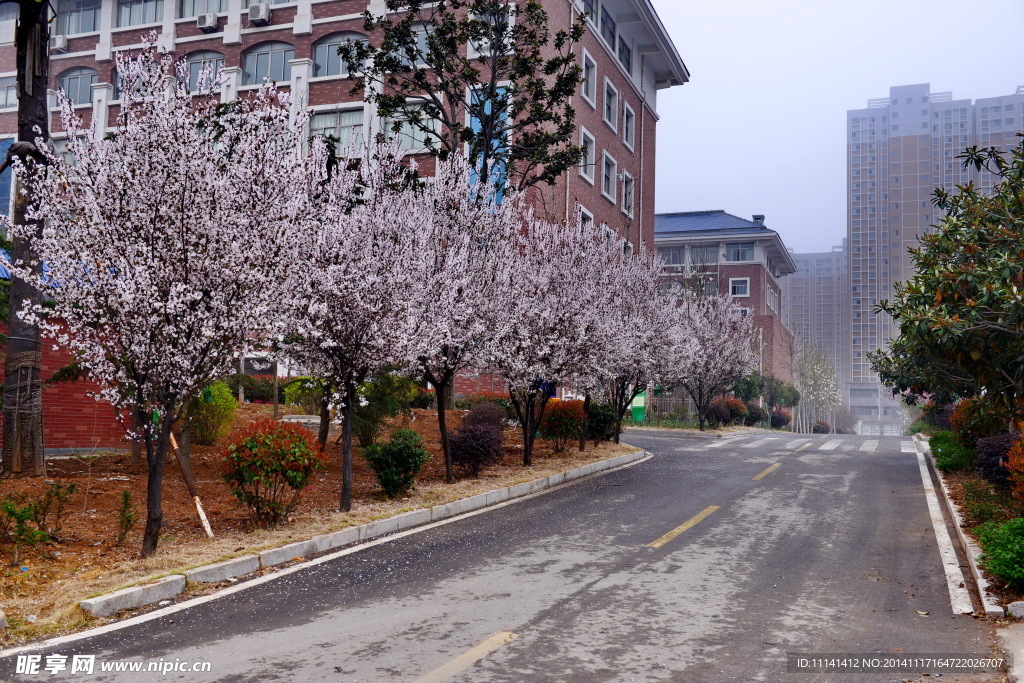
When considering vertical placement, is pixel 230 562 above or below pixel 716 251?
below

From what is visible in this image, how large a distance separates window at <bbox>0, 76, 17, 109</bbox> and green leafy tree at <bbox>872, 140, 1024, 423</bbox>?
35169 millimetres

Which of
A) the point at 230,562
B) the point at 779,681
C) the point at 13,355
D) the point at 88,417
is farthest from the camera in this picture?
the point at 88,417

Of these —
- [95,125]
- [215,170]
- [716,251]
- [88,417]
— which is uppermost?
[716,251]

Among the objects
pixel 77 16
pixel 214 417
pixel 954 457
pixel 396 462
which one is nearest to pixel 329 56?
pixel 77 16

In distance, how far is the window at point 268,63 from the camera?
36.2 m

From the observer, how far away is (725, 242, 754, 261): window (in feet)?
222

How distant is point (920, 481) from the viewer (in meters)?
16.8

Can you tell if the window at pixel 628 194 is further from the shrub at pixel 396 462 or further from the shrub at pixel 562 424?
the shrub at pixel 396 462

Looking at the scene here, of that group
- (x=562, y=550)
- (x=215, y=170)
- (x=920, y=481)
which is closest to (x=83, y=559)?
(x=215, y=170)

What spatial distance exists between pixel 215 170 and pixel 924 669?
794 cm

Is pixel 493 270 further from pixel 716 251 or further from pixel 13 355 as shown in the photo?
pixel 716 251

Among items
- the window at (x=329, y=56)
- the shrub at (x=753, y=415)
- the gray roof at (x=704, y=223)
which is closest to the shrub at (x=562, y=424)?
the window at (x=329, y=56)

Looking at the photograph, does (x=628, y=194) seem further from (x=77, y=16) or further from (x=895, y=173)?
(x=895, y=173)

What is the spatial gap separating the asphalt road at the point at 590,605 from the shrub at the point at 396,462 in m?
1.42
